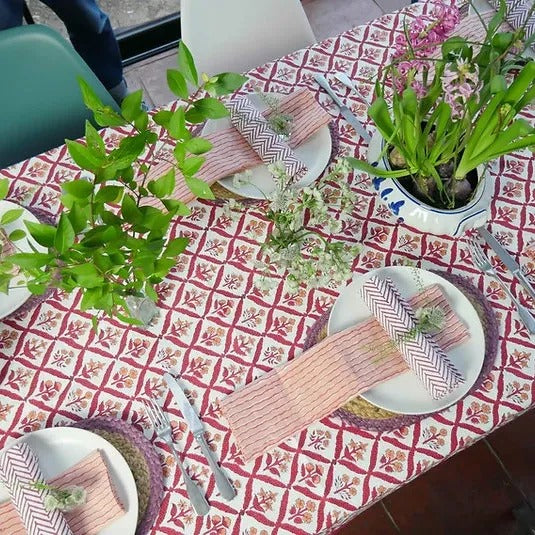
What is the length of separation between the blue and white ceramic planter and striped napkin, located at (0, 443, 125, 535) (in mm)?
578

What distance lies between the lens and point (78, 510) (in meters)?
0.85

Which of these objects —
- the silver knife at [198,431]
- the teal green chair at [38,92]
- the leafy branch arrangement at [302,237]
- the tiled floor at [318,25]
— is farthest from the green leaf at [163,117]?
the tiled floor at [318,25]

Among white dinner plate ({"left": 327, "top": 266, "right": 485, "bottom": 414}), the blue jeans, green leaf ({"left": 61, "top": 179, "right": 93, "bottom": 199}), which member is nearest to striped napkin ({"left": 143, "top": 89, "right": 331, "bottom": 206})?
white dinner plate ({"left": 327, "top": 266, "right": 485, "bottom": 414})

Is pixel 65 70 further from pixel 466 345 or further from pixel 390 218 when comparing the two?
pixel 466 345

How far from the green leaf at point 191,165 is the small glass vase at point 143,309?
295 millimetres

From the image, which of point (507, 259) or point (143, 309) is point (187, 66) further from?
point (507, 259)

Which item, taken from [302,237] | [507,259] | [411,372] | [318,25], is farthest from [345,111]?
[318,25]

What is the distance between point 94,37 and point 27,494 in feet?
4.58

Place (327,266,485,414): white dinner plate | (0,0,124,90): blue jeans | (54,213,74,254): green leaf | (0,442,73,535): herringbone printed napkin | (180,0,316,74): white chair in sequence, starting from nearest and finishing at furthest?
(54,213,74,254): green leaf < (0,442,73,535): herringbone printed napkin < (327,266,485,414): white dinner plate < (180,0,316,74): white chair < (0,0,124,90): blue jeans

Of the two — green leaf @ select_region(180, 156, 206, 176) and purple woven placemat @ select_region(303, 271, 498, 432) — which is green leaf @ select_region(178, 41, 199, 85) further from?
purple woven placemat @ select_region(303, 271, 498, 432)

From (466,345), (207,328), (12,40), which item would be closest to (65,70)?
(12,40)

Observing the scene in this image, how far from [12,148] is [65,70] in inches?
8.1

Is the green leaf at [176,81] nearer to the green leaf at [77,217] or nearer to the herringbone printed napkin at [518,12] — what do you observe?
the green leaf at [77,217]

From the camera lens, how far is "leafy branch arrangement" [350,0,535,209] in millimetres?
836
